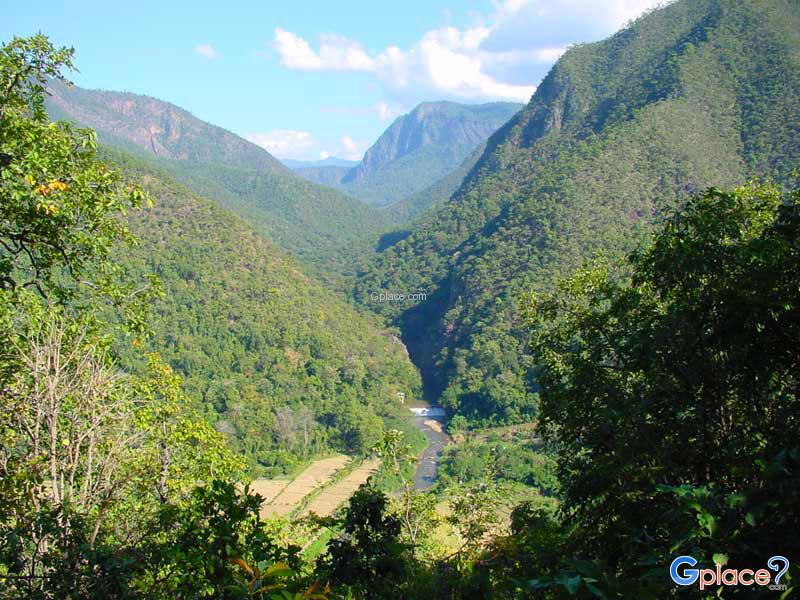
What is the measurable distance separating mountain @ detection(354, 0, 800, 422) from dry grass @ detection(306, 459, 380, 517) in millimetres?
11608

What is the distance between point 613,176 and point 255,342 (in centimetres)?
3969

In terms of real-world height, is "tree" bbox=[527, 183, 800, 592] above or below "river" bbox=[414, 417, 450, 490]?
above

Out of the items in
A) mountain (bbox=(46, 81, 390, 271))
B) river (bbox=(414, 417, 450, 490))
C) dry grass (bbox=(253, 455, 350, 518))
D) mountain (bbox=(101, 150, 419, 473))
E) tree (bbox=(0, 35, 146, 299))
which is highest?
mountain (bbox=(46, 81, 390, 271))

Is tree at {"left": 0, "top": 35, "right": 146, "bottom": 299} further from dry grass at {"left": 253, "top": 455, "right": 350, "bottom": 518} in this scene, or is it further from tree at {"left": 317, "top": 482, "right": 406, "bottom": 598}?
→ dry grass at {"left": 253, "top": 455, "right": 350, "bottom": 518}

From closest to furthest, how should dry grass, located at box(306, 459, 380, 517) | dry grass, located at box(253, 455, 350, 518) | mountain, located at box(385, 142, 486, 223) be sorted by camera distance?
dry grass, located at box(306, 459, 380, 517) < dry grass, located at box(253, 455, 350, 518) < mountain, located at box(385, 142, 486, 223)

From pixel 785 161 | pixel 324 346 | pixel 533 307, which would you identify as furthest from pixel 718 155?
pixel 533 307

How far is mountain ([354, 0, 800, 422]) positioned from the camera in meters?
49.1

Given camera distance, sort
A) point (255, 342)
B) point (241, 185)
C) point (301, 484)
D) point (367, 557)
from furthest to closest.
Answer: point (241, 185)
point (255, 342)
point (301, 484)
point (367, 557)

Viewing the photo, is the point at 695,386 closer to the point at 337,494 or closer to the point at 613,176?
the point at 337,494

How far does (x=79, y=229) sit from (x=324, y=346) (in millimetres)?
50029

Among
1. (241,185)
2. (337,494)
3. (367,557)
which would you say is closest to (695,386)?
(367,557)

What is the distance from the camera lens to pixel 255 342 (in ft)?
165

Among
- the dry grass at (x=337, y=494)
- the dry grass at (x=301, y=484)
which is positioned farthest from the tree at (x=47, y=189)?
the dry grass at (x=301, y=484)

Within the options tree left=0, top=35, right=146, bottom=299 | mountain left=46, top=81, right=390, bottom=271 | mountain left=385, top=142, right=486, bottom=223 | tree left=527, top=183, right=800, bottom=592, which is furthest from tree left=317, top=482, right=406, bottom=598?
mountain left=385, top=142, right=486, bottom=223
